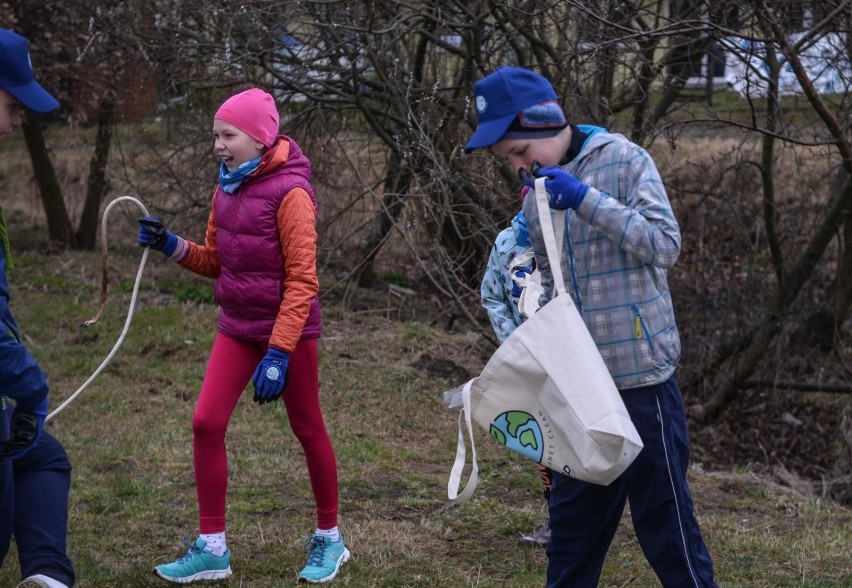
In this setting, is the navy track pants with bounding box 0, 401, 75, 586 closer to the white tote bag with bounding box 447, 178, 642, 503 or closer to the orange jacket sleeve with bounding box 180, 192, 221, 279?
the orange jacket sleeve with bounding box 180, 192, 221, 279

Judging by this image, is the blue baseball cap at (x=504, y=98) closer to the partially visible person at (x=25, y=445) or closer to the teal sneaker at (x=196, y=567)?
the partially visible person at (x=25, y=445)

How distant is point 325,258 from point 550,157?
623 centimetres

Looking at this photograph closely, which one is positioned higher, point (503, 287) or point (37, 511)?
point (503, 287)

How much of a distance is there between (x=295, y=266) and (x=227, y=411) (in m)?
0.61

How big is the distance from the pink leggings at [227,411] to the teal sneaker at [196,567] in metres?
0.10

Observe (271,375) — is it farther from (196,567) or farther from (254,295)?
(196,567)

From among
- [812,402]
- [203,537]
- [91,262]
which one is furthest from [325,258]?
[203,537]

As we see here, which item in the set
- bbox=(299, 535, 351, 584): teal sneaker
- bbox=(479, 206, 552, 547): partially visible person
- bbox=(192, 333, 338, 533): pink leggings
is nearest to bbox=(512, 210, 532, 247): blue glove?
bbox=(479, 206, 552, 547): partially visible person

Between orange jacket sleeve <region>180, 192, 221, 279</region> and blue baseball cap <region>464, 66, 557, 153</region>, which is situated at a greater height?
blue baseball cap <region>464, 66, 557, 153</region>

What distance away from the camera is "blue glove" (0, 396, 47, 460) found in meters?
3.31

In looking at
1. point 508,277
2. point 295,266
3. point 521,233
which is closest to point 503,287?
point 508,277

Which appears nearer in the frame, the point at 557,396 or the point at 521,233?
the point at 557,396

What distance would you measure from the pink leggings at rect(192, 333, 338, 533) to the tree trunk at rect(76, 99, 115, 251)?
682cm

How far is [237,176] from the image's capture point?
13.2 ft
